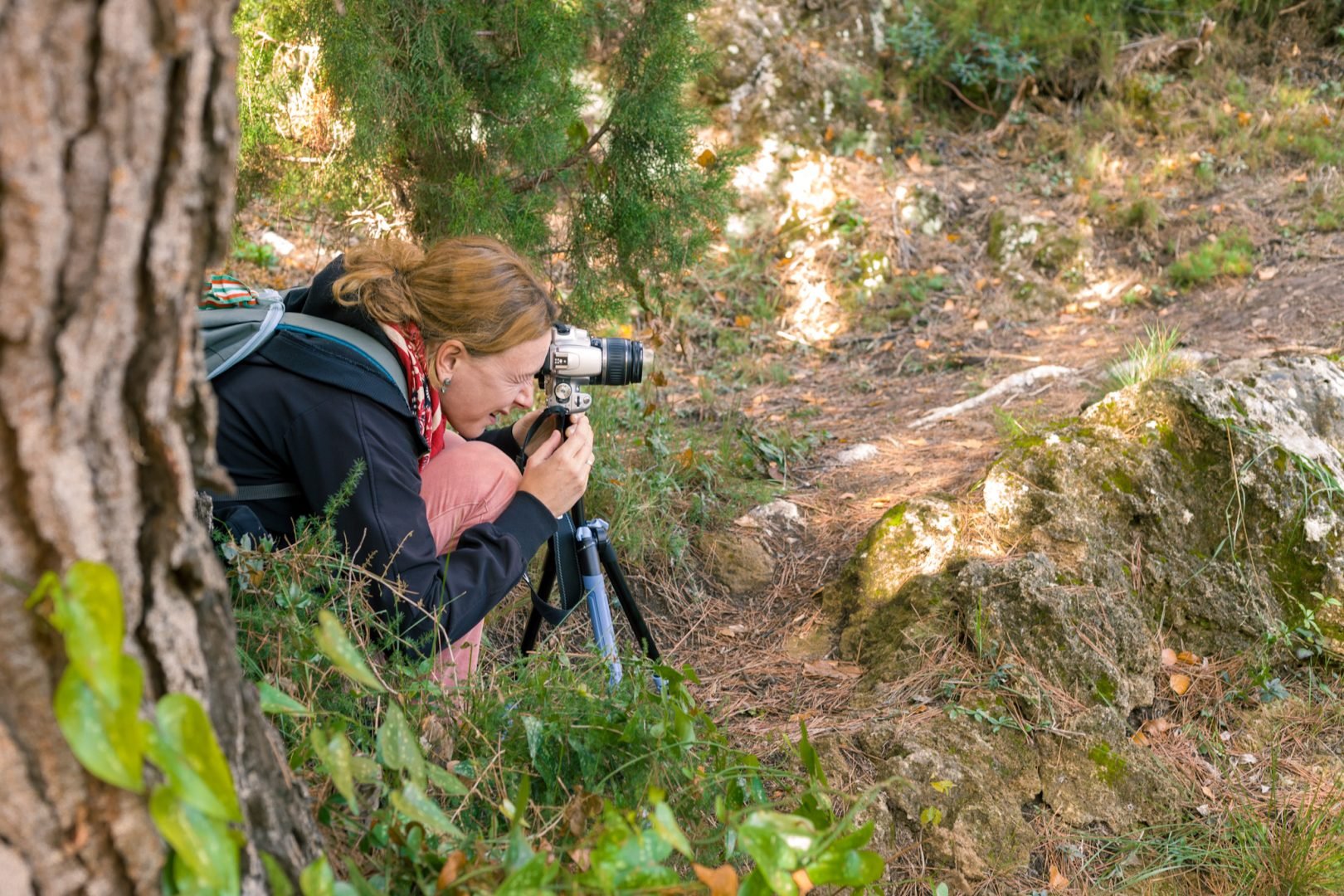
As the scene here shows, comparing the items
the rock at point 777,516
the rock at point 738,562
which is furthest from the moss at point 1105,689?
the rock at point 777,516

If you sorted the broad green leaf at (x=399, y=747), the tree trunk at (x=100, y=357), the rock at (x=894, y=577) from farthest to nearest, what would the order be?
the rock at (x=894, y=577), the broad green leaf at (x=399, y=747), the tree trunk at (x=100, y=357)

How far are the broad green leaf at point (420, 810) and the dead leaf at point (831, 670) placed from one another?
1955mm

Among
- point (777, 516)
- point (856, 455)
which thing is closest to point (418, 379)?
point (777, 516)

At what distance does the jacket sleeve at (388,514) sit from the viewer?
2.05 metres

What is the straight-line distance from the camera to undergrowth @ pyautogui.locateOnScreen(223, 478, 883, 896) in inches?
46.1

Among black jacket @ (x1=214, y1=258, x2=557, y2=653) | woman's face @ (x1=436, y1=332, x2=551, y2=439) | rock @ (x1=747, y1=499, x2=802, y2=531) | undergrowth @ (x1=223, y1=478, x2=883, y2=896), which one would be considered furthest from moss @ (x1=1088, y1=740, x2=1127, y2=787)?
woman's face @ (x1=436, y1=332, x2=551, y2=439)

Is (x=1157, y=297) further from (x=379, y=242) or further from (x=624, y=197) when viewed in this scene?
(x=379, y=242)

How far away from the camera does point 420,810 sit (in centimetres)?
120

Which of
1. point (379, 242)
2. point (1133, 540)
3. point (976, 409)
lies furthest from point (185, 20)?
point (976, 409)

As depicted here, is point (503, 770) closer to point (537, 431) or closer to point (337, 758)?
point (337, 758)

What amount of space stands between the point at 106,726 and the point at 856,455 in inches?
152

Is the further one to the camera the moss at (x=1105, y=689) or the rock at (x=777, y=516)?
the rock at (x=777, y=516)

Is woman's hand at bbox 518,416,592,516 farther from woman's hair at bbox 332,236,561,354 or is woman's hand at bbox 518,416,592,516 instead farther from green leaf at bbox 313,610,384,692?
green leaf at bbox 313,610,384,692

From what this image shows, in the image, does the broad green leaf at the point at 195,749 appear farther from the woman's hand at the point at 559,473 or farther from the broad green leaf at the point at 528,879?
the woman's hand at the point at 559,473
